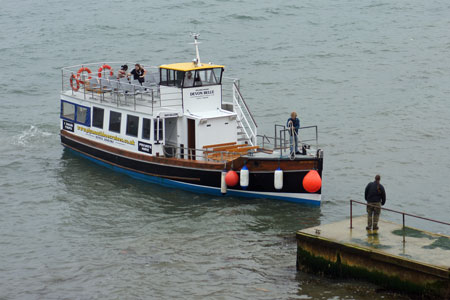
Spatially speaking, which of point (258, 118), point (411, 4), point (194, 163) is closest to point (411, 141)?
point (258, 118)

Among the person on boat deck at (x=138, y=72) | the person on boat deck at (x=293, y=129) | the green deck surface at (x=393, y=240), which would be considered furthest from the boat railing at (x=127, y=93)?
the green deck surface at (x=393, y=240)

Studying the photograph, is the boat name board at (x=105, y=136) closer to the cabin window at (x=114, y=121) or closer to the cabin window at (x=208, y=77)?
the cabin window at (x=114, y=121)

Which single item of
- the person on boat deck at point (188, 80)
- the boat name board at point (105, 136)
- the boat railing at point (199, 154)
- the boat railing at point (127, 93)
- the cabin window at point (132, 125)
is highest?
the person on boat deck at point (188, 80)

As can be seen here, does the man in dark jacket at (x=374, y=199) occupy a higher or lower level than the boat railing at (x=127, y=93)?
lower

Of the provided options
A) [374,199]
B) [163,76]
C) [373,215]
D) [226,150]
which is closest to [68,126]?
[163,76]

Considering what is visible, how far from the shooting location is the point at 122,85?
27516 millimetres

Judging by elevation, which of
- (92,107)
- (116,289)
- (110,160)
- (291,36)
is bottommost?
(116,289)

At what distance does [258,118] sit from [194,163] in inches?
401

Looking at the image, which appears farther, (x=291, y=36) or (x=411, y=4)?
(x=411, y=4)

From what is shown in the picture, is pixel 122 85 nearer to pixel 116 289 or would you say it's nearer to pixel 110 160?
pixel 110 160

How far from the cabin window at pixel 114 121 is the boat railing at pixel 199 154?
242 cm

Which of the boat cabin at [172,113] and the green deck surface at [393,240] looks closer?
the green deck surface at [393,240]

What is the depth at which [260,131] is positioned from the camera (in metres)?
32.0

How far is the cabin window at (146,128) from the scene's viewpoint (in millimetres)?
25750
